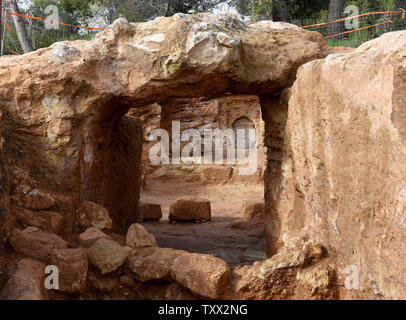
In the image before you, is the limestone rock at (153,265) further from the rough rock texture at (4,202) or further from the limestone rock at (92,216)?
the rough rock texture at (4,202)

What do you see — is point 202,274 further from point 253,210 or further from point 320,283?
point 253,210

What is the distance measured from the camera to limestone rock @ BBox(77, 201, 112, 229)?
158 inches

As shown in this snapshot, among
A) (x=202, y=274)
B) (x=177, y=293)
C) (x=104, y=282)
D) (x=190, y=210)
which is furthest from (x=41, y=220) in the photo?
(x=190, y=210)

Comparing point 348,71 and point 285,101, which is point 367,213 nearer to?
point 348,71

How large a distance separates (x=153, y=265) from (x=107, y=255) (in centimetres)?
38

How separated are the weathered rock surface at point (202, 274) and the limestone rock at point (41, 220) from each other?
1124 mm

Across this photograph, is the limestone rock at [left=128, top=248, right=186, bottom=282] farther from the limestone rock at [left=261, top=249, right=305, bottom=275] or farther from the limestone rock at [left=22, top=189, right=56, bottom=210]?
the limestone rock at [left=22, top=189, right=56, bottom=210]

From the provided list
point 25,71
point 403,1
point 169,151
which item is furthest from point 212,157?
point 25,71

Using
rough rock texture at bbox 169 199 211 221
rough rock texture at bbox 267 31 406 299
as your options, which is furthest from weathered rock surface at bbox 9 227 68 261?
rough rock texture at bbox 169 199 211 221

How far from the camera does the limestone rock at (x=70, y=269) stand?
324 centimetres

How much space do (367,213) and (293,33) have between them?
2.53 m

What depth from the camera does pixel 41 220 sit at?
3.73m

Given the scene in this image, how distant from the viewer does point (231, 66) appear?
13.2 feet

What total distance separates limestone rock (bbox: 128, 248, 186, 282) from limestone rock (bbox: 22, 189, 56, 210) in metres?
0.90
